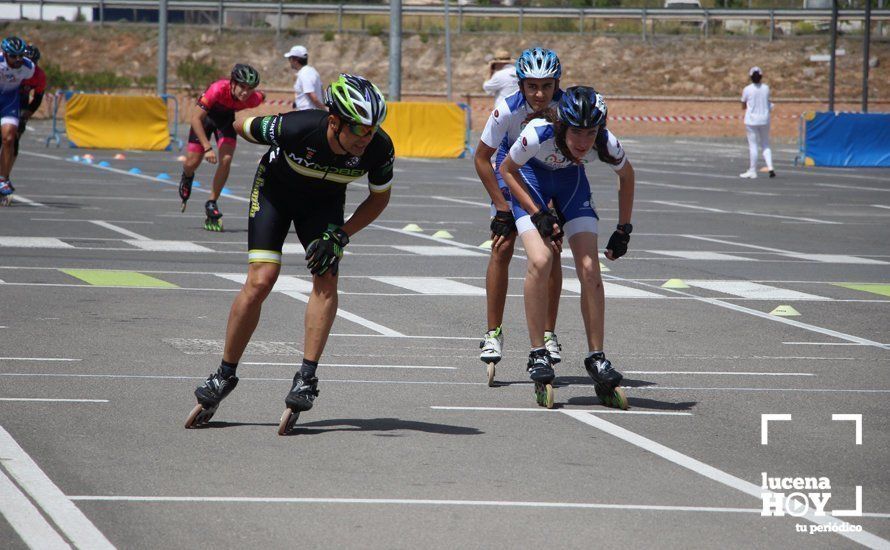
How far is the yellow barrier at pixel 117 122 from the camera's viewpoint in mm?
37438

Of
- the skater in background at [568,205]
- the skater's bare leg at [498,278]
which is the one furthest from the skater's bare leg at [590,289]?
the skater's bare leg at [498,278]

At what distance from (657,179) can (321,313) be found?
2474cm

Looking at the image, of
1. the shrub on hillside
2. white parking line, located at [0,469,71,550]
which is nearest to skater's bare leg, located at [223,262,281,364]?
white parking line, located at [0,469,71,550]

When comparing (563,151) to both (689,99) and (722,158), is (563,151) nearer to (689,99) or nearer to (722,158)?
(722,158)

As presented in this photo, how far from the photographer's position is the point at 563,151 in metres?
8.70

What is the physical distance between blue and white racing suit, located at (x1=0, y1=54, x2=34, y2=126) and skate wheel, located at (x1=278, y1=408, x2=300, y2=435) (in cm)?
1339

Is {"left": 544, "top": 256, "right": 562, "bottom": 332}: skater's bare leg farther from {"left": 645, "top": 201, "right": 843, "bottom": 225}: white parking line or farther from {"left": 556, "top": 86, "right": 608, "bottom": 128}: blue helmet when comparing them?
{"left": 645, "top": 201, "right": 843, "bottom": 225}: white parking line

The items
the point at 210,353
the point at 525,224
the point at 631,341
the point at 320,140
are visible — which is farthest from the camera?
the point at 631,341

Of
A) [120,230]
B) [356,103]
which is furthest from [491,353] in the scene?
[120,230]

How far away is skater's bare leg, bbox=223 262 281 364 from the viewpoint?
7527 mm

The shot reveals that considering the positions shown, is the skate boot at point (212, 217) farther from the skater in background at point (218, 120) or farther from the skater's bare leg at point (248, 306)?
the skater's bare leg at point (248, 306)

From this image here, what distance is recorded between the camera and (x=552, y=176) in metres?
8.98

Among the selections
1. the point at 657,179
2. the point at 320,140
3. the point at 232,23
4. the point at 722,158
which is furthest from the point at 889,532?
the point at 232,23

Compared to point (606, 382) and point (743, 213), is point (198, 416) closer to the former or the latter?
point (606, 382)
